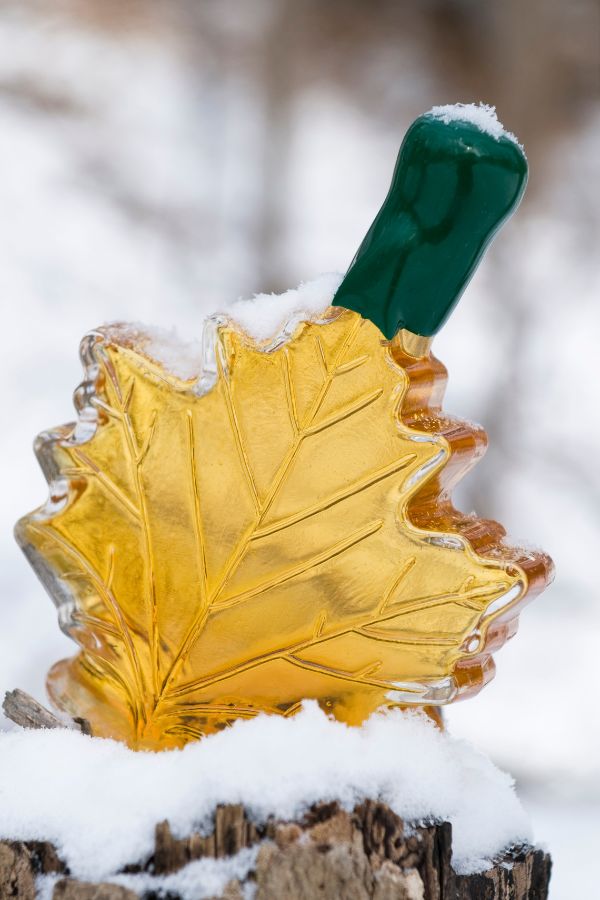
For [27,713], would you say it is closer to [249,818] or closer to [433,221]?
[249,818]

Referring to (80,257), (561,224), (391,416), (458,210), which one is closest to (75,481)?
(391,416)

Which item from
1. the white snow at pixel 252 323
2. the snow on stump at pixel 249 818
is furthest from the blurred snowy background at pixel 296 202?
the snow on stump at pixel 249 818

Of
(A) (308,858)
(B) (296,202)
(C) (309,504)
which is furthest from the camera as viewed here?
(B) (296,202)

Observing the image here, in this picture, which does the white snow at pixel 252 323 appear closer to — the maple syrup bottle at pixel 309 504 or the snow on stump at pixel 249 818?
the maple syrup bottle at pixel 309 504

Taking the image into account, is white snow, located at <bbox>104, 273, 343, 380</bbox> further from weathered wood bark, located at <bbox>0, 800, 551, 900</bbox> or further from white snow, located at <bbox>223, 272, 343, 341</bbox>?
weathered wood bark, located at <bbox>0, 800, 551, 900</bbox>

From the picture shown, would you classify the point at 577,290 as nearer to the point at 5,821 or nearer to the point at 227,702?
the point at 227,702

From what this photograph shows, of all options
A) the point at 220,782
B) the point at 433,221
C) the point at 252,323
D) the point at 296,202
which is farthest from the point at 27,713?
the point at 296,202

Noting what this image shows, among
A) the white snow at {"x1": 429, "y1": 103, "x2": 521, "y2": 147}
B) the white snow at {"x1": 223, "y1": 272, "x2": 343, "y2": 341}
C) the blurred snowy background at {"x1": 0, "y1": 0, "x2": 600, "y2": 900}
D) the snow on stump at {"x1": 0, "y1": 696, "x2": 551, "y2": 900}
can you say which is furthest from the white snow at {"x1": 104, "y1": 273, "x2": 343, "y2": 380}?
the blurred snowy background at {"x1": 0, "y1": 0, "x2": 600, "y2": 900}
